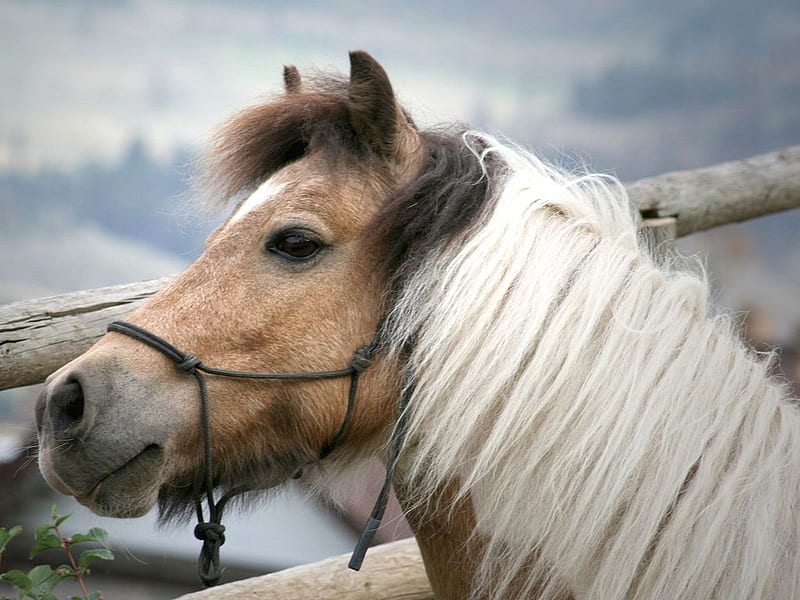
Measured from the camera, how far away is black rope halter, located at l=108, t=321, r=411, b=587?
142 cm

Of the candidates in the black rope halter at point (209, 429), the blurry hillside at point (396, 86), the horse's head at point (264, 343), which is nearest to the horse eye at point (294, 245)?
the horse's head at point (264, 343)

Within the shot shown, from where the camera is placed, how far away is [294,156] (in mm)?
1720

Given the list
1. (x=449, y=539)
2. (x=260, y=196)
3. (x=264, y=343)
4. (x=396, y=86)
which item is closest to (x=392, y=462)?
(x=449, y=539)

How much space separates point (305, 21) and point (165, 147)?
1268 millimetres

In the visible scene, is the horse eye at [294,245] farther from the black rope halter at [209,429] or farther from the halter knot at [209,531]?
the halter knot at [209,531]

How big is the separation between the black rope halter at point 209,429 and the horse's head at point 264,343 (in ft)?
0.05

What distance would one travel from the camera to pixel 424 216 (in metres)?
1.53

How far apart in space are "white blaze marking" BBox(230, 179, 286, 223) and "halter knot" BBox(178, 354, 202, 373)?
0.31 m

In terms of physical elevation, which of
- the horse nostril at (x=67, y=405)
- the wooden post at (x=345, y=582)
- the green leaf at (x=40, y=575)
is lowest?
the wooden post at (x=345, y=582)

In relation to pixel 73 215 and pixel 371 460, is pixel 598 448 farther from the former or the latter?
pixel 73 215

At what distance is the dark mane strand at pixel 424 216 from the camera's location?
1.52 m

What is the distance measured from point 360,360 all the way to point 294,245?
0.82ft

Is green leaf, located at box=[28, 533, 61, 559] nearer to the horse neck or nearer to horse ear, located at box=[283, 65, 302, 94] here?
the horse neck

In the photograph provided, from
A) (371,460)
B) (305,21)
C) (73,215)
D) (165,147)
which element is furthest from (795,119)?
(371,460)
